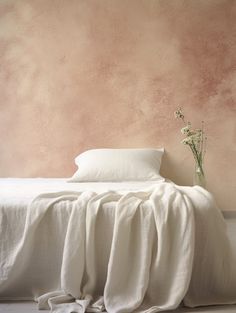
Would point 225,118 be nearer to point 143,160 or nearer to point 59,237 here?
point 143,160

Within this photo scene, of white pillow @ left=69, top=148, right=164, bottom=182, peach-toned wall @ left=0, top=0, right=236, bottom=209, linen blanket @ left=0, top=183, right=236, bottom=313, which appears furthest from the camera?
peach-toned wall @ left=0, top=0, right=236, bottom=209

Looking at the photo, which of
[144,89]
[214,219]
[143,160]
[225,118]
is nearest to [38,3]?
[144,89]

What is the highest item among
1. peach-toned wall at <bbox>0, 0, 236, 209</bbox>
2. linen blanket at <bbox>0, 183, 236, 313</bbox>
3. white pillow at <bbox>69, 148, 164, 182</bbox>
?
peach-toned wall at <bbox>0, 0, 236, 209</bbox>

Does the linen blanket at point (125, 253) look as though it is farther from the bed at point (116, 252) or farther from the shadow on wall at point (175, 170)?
the shadow on wall at point (175, 170)

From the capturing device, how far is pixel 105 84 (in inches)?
126

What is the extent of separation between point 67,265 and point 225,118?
216 cm

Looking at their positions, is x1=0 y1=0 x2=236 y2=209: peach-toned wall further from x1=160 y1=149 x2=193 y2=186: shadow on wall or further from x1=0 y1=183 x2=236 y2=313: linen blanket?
x1=0 y1=183 x2=236 y2=313: linen blanket

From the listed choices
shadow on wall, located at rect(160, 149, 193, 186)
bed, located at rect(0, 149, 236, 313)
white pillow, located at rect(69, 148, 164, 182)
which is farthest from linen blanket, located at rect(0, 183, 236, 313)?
shadow on wall, located at rect(160, 149, 193, 186)

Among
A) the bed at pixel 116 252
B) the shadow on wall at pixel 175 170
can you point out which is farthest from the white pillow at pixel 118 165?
the bed at pixel 116 252

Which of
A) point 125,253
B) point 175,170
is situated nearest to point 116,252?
point 125,253

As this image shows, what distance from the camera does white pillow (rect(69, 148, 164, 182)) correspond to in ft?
8.75

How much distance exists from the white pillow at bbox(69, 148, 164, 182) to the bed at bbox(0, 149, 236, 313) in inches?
39.9

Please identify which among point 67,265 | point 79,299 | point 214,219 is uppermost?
point 214,219

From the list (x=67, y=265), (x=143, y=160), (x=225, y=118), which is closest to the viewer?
(x=67, y=265)
